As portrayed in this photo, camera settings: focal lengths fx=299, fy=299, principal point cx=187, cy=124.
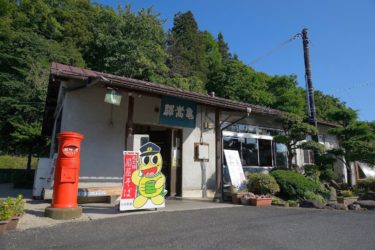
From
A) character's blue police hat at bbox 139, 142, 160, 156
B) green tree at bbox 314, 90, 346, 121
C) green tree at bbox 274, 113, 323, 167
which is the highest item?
green tree at bbox 314, 90, 346, 121

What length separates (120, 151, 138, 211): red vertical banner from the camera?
6.45 metres

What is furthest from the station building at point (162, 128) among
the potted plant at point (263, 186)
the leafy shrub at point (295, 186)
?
the leafy shrub at point (295, 186)

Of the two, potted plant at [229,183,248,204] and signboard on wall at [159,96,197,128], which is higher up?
signboard on wall at [159,96,197,128]

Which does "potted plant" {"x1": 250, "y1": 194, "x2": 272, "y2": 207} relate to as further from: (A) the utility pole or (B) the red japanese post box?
(A) the utility pole

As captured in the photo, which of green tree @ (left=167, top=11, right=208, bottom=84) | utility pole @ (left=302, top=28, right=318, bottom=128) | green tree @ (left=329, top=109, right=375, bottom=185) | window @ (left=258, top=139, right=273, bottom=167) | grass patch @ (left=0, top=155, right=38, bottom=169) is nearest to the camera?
green tree @ (left=329, top=109, right=375, bottom=185)

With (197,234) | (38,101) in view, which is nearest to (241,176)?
(197,234)

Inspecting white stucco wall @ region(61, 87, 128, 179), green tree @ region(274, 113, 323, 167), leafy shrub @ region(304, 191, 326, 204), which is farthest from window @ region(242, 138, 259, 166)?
white stucco wall @ region(61, 87, 128, 179)

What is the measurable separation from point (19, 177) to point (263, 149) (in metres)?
12.4

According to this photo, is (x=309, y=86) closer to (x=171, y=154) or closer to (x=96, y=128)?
(x=171, y=154)

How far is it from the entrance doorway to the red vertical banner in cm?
353

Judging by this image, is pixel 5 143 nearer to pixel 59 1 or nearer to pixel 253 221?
pixel 59 1

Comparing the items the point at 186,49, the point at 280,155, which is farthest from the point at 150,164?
the point at 186,49

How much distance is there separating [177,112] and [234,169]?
2.87 metres

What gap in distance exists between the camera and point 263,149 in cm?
1312
